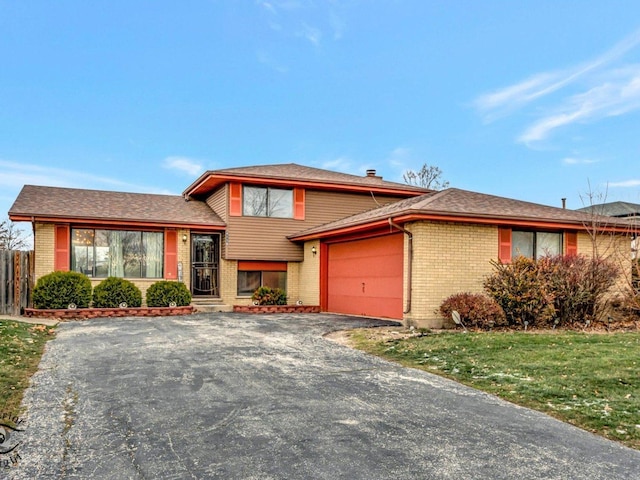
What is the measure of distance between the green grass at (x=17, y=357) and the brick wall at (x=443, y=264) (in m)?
7.62

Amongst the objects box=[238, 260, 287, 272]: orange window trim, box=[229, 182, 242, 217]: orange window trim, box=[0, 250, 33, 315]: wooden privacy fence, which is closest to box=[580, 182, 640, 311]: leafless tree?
box=[238, 260, 287, 272]: orange window trim

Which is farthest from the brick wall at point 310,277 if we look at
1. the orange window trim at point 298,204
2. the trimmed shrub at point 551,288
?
the trimmed shrub at point 551,288

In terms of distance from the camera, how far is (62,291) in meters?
14.0

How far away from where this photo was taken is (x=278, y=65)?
72.4 ft

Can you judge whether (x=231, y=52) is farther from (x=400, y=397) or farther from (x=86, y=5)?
(x=400, y=397)

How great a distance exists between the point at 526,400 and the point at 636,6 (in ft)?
45.8

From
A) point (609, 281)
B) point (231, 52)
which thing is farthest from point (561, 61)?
point (231, 52)

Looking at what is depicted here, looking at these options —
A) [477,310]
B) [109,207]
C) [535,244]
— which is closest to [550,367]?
[477,310]

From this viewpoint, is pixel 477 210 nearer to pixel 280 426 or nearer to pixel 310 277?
pixel 310 277

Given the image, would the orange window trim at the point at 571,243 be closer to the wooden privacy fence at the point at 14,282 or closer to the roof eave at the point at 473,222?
the roof eave at the point at 473,222

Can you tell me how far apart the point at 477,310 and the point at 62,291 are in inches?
445

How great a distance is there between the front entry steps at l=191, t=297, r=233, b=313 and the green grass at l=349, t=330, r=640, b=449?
7617mm

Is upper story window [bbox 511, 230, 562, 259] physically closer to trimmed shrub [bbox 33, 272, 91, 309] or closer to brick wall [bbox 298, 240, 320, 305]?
brick wall [bbox 298, 240, 320, 305]

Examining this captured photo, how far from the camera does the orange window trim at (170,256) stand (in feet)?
55.0
